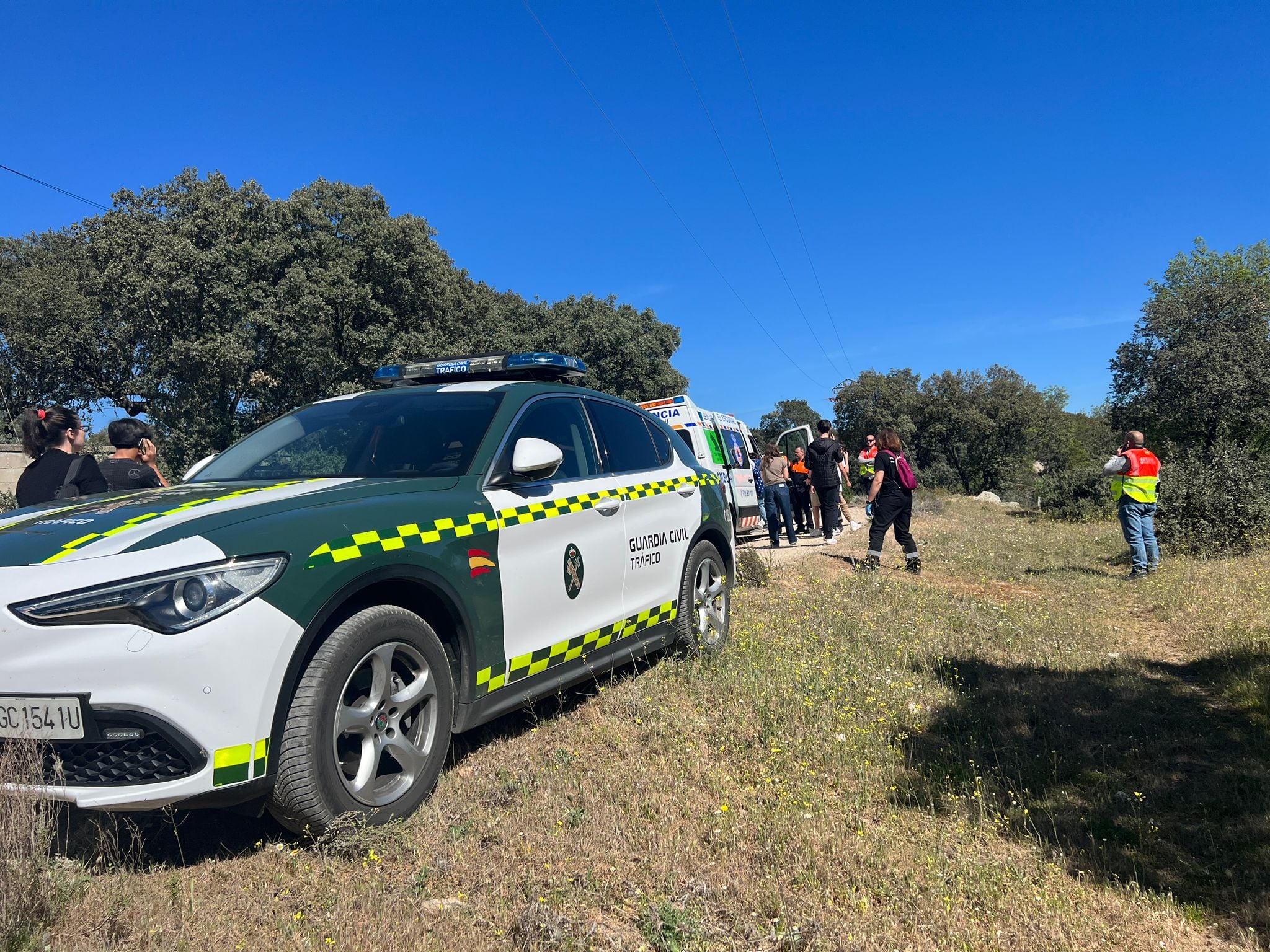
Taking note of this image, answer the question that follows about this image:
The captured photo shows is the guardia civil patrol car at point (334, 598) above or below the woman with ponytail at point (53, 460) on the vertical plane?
below

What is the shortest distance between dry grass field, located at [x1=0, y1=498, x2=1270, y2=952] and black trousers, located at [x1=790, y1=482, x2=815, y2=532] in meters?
9.74

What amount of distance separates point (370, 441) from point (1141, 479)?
940 centimetres

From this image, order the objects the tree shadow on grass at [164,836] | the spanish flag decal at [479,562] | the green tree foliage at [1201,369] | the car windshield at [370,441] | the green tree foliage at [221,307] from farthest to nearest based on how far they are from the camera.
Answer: the green tree foliage at [1201,369]
the green tree foliage at [221,307]
the car windshield at [370,441]
the spanish flag decal at [479,562]
the tree shadow on grass at [164,836]

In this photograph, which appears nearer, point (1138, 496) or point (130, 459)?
point (130, 459)

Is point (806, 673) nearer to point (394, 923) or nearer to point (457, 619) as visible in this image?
point (457, 619)

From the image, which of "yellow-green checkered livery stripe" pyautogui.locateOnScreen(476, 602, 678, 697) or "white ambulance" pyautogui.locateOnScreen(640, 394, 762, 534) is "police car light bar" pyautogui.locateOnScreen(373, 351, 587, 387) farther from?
"white ambulance" pyautogui.locateOnScreen(640, 394, 762, 534)

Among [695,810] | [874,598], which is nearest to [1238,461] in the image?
[874,598]

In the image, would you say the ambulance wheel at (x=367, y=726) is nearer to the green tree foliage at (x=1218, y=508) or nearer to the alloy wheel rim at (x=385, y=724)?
the alloy wheel rim at (x=385, y=724)

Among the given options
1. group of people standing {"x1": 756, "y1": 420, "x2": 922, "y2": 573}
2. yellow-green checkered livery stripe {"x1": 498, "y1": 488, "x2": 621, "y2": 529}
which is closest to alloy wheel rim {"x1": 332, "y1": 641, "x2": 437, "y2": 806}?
yellow-green checkered livery stripe {"x1": 498, "y1": 488, "x2": 621, "y2": 529}

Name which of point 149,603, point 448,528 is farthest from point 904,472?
point 149,603

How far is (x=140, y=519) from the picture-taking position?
2.76 metres

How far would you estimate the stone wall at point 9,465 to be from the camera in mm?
22938

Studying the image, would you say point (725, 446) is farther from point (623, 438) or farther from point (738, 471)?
point (623, 438)

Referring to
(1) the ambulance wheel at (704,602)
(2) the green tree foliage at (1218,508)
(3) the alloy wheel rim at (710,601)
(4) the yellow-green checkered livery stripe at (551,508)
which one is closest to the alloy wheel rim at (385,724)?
(4) the yellow-green checkered livery stripe at (551,508)
